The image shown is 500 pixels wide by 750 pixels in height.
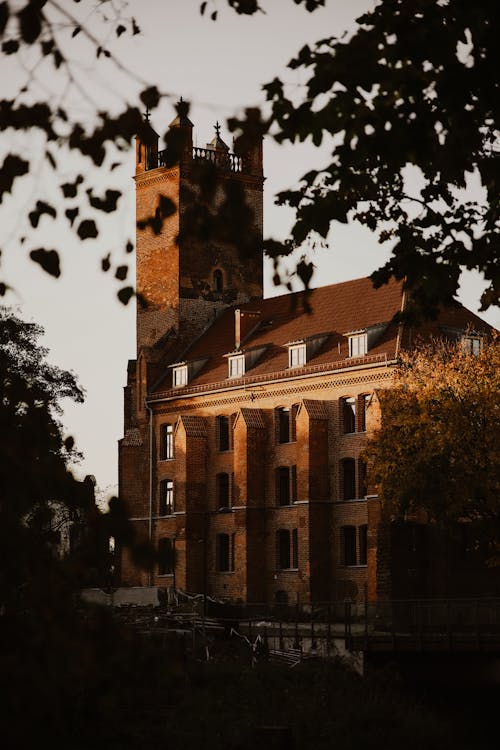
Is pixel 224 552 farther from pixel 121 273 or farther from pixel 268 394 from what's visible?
pixel 121 273

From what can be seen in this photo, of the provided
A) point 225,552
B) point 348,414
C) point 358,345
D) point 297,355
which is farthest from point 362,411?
point 225,552

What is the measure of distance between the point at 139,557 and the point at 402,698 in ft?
98.8

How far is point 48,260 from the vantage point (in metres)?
8.84

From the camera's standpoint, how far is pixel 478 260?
44.5ft

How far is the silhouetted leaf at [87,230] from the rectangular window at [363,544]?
4597 centimetres

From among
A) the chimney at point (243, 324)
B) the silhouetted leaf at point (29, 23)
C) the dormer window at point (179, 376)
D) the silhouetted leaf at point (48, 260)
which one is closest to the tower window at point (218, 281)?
the chimney at point (243, 324)

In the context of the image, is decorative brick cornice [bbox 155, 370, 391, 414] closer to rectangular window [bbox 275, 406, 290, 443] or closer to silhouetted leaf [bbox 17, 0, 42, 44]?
rectangular window [bbox 275, 406, 290, 443]

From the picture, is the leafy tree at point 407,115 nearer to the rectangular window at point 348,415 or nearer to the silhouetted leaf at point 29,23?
the silhouetted leaf at point 29,23

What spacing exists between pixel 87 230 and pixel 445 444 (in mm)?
33684

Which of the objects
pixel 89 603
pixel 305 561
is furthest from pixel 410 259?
pixel 305 561

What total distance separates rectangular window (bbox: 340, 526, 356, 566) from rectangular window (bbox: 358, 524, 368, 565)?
0.54m

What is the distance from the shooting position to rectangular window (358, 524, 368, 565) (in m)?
54.7

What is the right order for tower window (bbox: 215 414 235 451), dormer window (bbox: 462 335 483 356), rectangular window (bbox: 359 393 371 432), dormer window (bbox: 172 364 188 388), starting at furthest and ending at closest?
dormer window (bbox: 172 364 188 388) → tower window (bbox: 215 414 235 451) → rectangular window (bbox: 359 393 371 432) → dormer window (bbox: 462 335 483 356)

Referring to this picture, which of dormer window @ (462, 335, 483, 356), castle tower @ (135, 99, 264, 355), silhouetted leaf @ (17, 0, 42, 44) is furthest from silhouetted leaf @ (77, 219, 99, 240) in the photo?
castle tower @ (135, 99, 264, 355)
